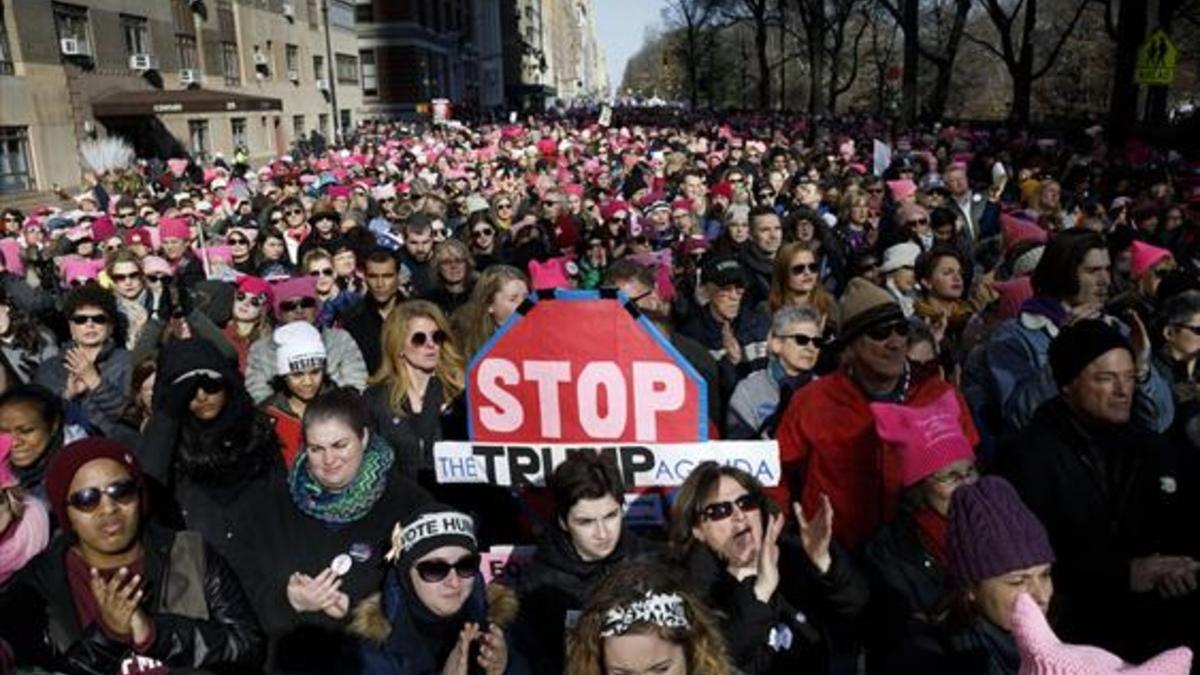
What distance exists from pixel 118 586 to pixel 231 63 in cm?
4293

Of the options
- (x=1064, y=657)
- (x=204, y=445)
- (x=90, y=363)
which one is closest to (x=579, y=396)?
(x=204, y=445)

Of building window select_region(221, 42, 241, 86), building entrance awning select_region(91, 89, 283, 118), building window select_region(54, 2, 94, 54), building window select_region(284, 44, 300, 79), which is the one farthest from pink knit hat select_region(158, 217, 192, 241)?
building window select_region(284, 44, 300, 79)

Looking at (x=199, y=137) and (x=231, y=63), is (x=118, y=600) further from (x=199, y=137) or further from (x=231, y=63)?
(x=231, y=63)

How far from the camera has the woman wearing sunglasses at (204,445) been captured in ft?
13.6

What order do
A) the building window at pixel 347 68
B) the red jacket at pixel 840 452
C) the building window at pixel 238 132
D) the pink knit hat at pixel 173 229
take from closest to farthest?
1. the red jacket at pixel 840 452
2. the pink knit hat at pixel 173 229
3. the building window at pixel 238 132
4. the building window at pixel 347 68

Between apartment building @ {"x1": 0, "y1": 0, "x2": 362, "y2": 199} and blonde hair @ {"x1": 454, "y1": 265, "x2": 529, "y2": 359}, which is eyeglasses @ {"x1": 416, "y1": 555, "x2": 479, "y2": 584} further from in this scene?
apartment building @ {"x1": 0, "y1": 0, "x2": 362, "y2": 199}

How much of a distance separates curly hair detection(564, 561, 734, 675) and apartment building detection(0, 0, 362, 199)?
27.7 meters

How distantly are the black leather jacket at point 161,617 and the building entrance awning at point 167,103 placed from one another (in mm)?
30871

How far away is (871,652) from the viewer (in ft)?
11.3

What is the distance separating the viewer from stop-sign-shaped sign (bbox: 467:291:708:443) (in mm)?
3932

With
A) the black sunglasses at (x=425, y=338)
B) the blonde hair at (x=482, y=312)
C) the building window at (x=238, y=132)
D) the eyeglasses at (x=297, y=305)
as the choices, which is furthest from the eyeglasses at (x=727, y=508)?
the building window at (x=238, y=132)

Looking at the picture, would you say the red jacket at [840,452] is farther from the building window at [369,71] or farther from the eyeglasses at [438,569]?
the building window at [369,71]

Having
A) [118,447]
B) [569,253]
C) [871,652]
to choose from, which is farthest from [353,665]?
[569,253]

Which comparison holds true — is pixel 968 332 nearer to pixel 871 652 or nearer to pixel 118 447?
pixel 871 652
